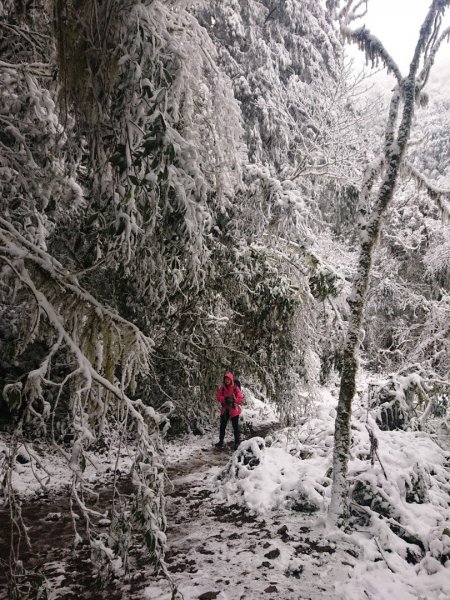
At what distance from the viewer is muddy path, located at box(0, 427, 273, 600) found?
416 centimetres

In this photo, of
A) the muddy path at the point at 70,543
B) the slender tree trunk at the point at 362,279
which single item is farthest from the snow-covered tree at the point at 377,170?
the muddy path at the point at 70,543

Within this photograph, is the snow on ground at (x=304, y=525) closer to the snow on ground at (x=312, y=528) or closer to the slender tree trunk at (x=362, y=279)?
the snow on ground at (x=312, y=528)

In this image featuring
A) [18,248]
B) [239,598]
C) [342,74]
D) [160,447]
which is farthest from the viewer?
[342,74]

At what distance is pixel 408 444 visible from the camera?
7.04 metres

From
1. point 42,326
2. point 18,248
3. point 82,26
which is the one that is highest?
point 82,26

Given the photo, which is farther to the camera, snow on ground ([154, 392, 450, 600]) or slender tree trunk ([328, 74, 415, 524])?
slender tree trunk ([328, 74, 415, 524])

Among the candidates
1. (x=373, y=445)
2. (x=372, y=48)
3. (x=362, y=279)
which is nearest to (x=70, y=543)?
(x=373, y=445)

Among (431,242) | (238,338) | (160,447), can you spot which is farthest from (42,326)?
(431,242)

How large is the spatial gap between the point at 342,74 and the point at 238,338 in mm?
6913

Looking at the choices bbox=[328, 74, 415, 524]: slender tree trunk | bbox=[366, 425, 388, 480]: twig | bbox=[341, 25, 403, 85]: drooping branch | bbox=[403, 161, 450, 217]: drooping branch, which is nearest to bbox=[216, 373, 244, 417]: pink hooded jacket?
bbox=[366, 425, 388, 480]: twig

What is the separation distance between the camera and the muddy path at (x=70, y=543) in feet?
13.6

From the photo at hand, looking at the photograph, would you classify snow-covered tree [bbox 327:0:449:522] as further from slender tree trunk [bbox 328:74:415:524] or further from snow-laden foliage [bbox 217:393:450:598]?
snow-laden foliage [bbox 217:393:450:598]

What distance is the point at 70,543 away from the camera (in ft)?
16.9

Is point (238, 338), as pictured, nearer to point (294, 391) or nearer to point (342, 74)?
point (294, 391)
